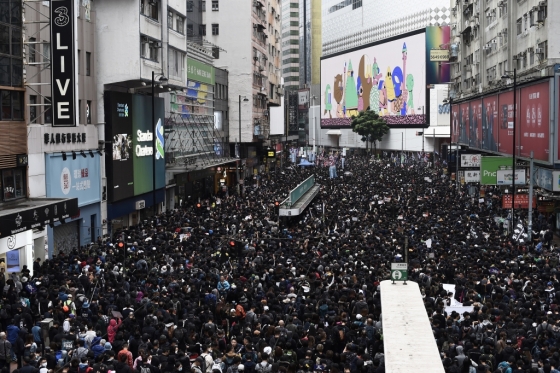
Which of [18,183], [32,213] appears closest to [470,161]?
[18,183]

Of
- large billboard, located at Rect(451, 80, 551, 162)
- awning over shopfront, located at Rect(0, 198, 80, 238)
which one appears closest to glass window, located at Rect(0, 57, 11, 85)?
awning over shopfront, located at Rect(0, 198, 80, 238)

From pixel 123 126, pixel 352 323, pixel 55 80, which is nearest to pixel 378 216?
pixel 123 126

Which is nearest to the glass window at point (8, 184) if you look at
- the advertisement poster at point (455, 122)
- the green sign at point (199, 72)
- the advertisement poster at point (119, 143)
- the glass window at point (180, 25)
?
the advertisement poster at point (119, 143)

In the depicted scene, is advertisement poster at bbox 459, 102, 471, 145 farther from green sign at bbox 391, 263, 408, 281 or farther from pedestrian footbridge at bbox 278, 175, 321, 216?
green sign at bbox 391, 263, 408, 281

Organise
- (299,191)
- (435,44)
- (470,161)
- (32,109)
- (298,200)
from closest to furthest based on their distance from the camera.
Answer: (32,109) < (298,200) < (299,191) < (470,161) < (435,44)

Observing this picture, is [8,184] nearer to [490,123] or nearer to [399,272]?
[399,272]

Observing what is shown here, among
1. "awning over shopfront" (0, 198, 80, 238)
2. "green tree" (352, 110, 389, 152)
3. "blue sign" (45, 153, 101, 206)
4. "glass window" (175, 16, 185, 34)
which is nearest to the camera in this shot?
"awning over shopfront" (0, 198, 80, 238)

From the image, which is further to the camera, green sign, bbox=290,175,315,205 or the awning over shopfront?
green sign, bbox=290,175,315,205
